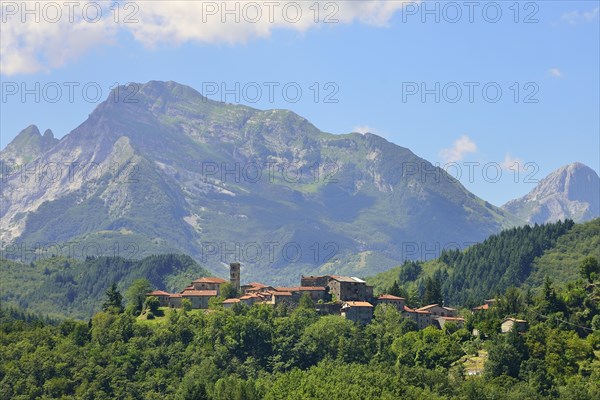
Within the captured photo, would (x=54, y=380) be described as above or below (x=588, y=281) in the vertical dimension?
below

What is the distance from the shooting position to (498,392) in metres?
160

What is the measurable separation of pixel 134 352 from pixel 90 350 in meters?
8.23

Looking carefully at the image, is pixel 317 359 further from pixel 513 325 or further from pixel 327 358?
pixel 513 325

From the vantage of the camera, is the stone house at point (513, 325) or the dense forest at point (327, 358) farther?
the stone house at point (513, 325)

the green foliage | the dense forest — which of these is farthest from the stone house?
the green foliage

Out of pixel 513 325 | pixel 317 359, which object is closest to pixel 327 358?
pixel 317 359

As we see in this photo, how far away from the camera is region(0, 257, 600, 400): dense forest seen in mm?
165875

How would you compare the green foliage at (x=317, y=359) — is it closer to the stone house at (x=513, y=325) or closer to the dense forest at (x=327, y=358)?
the dense forest at (x=327, y=358)

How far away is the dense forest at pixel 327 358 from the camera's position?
544ft

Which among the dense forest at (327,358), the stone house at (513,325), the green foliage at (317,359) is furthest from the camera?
the stone house at (513,325)

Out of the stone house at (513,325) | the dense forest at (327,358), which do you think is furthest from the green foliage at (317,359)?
the stone house at (513,325)

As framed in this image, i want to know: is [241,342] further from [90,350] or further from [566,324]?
[566,324]

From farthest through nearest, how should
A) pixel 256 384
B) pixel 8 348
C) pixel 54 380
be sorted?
pixel 8 348 → pixel 54 380 → pixel 256 384

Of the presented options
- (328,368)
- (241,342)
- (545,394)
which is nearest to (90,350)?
(241,342)
